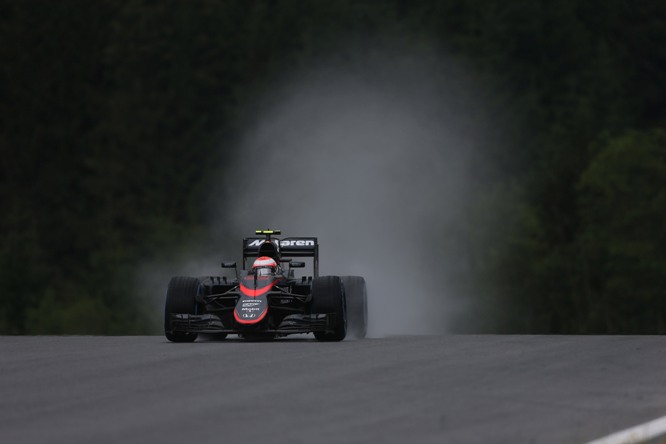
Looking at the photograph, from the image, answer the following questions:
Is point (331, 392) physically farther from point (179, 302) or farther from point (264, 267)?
point (264, 267)

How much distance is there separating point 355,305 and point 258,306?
7.02 feet

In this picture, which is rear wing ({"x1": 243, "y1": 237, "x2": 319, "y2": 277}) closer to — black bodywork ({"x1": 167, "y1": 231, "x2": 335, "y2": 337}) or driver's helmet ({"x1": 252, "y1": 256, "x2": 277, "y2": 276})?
black bodywork ({"x1": 167, "y1": 231, "x2": 335, "y2": 337})

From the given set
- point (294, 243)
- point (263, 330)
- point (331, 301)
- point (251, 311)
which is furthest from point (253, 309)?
point (294, 243)

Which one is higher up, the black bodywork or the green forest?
the green forest

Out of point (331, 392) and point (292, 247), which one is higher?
point (292, 247)

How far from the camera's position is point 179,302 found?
22.4 m

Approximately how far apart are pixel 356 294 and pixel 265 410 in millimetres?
10884

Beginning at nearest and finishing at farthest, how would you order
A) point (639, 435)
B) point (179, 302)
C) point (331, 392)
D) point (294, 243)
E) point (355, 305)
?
point (639, 435), point (331, 392), point (179, 302), point (355, 305), point (294, 243)

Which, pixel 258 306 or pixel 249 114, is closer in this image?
pixel 258 306

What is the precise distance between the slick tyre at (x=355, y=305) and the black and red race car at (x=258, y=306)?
376 millimetres

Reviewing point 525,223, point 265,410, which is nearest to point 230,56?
point 525,223

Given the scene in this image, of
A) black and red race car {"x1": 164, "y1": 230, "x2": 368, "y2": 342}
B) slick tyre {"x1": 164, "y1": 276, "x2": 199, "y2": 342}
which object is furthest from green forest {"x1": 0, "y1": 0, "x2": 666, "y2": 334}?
slick tyre {"x1": 164, "y1": 276, "x2": 199, "y2": 342}

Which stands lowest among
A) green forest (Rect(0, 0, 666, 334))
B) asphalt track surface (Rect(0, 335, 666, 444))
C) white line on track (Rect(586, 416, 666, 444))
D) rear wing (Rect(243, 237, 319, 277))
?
white line on track (Rect(586, 416, 666, 444))

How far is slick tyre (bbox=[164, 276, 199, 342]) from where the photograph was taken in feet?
73.4
